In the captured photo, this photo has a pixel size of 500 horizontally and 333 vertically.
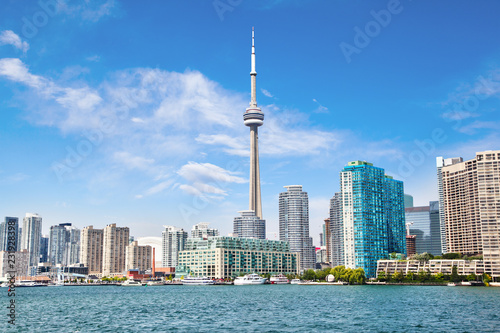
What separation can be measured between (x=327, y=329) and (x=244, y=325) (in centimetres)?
1251

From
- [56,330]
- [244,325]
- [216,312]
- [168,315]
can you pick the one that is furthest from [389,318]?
[56,330]

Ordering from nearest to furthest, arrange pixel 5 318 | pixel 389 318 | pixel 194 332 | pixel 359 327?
pixel 194 332 → pixel 359 327 → pixel 389 318 → pixel 5 318

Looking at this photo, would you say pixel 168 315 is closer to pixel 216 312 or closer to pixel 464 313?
pixel 216 312

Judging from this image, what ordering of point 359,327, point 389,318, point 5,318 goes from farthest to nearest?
1. point 5,318
2. point 389,318
3. point 359,327

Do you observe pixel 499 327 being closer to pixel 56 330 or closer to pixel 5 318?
pixel 56 330

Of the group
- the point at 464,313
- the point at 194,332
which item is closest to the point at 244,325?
the point at 194,332

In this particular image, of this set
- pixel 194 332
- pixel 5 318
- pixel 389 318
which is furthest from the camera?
pixel 5 318

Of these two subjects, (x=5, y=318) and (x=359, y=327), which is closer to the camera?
(x=359, y=327)

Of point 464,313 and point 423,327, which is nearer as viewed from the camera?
point 423,327

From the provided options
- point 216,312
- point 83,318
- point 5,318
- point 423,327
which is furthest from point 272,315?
A: point 5,318

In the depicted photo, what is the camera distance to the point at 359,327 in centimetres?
7825

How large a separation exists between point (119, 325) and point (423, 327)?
45409 mm

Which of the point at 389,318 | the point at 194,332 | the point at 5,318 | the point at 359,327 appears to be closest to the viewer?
the point at 194,332

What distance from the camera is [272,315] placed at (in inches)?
3711
